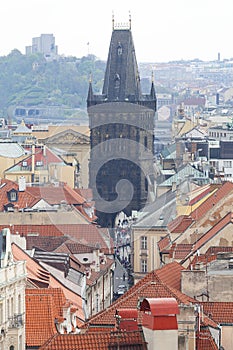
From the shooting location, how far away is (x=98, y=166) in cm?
11644

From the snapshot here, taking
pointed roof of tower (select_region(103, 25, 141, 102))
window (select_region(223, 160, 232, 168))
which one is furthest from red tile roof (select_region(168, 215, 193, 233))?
window (select_region(223, 160, 232, 168))

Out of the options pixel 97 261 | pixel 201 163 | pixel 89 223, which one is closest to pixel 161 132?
pixel 201 163

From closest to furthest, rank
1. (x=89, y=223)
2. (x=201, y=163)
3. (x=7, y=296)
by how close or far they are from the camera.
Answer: (x=7, y=296)
(x=89, y=223)
(x=201, y=163)

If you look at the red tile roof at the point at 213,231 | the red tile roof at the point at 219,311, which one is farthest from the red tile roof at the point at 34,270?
the red tile roof at the point at 219,311

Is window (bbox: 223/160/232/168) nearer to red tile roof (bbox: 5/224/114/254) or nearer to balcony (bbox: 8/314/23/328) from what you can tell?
red tile roof (bbox: 5/224/114/254)

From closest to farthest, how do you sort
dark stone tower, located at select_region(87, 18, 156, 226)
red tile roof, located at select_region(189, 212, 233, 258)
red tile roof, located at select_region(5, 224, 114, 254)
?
red tile roof, located at select_region(189, 212, 233, 258), red tile roof, located at select_region(5, 224, 114, 254), dark stone tower, located at select_region(87, 18, 156, 226)

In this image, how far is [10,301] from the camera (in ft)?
130

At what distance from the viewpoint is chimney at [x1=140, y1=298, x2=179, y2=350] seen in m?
27.9

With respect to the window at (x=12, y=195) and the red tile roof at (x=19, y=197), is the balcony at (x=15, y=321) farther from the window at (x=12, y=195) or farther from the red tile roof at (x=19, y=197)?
the window at (x=12, y=195)

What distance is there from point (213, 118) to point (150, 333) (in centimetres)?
16378

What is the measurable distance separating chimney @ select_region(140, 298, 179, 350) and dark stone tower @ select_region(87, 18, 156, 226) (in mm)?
86475

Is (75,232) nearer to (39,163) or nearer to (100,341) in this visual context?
(39,163)

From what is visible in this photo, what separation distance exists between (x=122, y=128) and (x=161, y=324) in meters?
89.1

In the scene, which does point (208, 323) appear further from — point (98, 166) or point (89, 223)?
point (98, 166)
